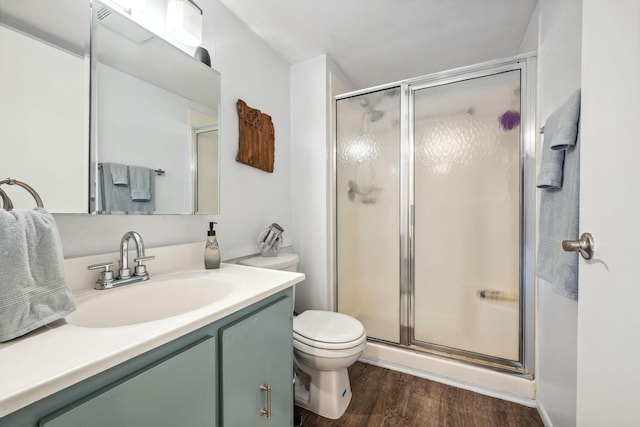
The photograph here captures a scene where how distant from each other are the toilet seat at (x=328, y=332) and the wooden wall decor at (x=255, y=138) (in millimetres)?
1038

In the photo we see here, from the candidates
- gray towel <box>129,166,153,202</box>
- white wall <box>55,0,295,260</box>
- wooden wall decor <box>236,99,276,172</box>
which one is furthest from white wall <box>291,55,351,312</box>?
gray towel <box>129,166,153,202</box>

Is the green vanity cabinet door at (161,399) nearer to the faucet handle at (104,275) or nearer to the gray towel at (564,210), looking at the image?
the faucet handle at (104,275)

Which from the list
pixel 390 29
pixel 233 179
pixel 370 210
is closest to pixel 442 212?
pixel 370 210

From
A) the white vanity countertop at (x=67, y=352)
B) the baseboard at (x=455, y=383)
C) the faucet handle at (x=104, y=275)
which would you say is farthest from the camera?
the baseboard at (x=455, y=383)

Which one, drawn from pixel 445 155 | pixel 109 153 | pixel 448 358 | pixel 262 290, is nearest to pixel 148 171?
pixel 109 153

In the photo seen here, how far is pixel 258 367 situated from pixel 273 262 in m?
0.74

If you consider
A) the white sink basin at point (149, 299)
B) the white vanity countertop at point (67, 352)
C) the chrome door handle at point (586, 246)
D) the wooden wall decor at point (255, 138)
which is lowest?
the white sink basin at point (149, 299)

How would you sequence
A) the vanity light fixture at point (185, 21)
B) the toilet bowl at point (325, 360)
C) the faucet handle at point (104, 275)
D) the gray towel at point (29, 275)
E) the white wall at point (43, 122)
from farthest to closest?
1. the toilet bowl at point (325, 360)
2. the vanity light fixture at point (185, 21)
3. the faucet handle at point (104, 275)
4. the white wall at point (43, 122)
5. the gray towel at point (29, 275)

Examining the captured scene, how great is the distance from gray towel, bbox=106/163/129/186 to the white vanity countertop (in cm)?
58

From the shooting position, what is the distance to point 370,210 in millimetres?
2031

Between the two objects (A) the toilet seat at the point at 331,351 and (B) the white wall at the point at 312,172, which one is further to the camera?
(B) the white wall at the point at 312,172

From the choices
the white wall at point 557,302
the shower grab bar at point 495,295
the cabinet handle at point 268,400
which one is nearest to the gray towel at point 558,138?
the white wall at point 557,302

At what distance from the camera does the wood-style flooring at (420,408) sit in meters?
1.37

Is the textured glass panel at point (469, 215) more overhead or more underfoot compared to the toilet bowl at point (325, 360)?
more overhead
